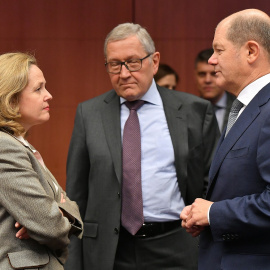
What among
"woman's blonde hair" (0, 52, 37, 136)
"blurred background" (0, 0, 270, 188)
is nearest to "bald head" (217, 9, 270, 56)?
"woman's blonde hair" (0, 52, 37, 136)

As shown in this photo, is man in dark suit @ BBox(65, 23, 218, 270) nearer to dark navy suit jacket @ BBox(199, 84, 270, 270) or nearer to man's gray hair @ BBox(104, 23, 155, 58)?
man's gray hair @ BBox(104, 23, 155, 58)

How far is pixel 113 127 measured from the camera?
323cm

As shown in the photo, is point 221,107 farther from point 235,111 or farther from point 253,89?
point 253,89

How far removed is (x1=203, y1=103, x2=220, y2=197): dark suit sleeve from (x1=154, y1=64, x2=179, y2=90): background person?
3.93ft

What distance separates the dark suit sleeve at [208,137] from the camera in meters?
3.28

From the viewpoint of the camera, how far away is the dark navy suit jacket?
2191 mm

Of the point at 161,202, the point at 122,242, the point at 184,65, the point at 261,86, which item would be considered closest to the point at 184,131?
the point at 161,202

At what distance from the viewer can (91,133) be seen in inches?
128

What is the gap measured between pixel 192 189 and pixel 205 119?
15.0 inches

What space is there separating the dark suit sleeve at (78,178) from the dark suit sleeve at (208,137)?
0.60 metres

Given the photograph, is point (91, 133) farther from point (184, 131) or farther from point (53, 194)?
point (53, 194)

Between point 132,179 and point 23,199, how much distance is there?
880 millimetres

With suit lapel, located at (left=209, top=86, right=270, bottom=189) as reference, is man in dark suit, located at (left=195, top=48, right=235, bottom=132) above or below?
below

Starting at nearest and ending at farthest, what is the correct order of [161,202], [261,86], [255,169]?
[255,169]
[261,86]
[161,202]
